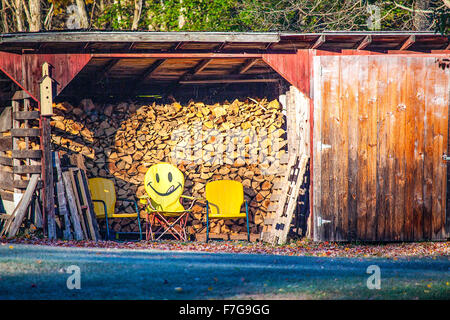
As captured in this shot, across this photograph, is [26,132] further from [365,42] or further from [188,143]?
[365,42]

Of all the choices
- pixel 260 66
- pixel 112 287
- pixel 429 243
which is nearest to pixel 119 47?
pixel 260 66

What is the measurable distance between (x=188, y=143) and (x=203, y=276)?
15.9 feet

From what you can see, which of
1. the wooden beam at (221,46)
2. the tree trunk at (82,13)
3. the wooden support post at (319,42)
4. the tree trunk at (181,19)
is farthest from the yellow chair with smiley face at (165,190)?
the tree trunk at (82,13)

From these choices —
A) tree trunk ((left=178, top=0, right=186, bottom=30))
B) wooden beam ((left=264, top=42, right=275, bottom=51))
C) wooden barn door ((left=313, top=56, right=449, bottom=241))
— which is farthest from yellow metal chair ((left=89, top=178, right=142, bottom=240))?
tree trunk ((left=178, top=0, right=186, bottom=30))

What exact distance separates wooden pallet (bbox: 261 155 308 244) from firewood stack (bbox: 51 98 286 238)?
2.45ft

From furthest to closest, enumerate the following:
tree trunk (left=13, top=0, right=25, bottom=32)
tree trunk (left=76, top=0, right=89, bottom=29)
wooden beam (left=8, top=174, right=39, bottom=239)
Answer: tree trunk (left=13, top=0, right=25, bottom=32)
tree trunk (left=76, top=0, right=89, bottom=29)
wooden beam (left=8, top=174, right=39, bottom=239)

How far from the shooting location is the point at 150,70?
28.7ft

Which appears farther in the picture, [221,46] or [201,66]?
[201,66]

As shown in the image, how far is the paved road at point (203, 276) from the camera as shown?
14.2 feet

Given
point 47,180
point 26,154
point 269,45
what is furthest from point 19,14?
point 269,45

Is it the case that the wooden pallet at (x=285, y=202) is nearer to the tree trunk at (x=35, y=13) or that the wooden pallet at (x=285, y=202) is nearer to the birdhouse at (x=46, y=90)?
the birdhouse at (x=46, y=90)

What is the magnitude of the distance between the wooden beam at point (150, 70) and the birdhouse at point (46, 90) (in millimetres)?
1476

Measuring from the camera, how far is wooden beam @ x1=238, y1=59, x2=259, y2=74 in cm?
831

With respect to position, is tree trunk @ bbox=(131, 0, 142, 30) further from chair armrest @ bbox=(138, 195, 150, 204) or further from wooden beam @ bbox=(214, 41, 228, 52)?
wooden beam @ bbox=(214, 41, 228, 52)
